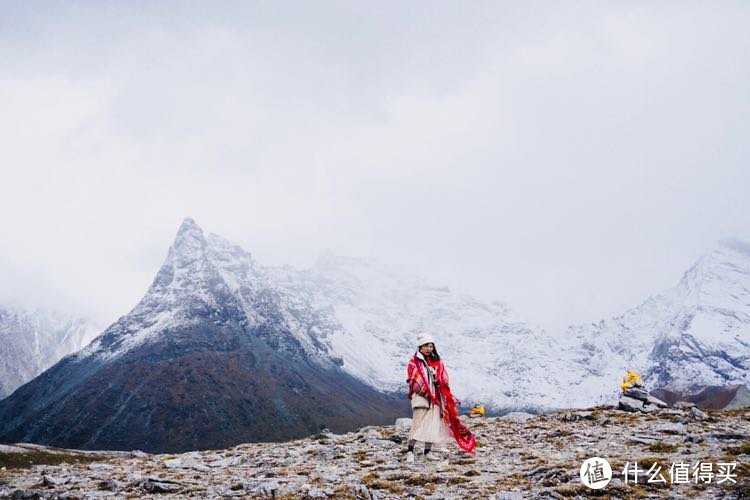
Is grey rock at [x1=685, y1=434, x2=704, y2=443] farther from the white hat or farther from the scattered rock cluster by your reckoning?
the scattered rock cluster

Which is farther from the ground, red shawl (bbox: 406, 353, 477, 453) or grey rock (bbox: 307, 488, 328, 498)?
red shawl (bbox: 406, 353, 477, 453)

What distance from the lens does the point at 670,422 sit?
22375 mm

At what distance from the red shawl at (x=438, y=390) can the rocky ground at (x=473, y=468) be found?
90cm

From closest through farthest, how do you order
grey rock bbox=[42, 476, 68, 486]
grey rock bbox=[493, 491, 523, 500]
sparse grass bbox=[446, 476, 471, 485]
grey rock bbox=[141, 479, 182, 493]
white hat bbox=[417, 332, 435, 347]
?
grey rock bbox=[493, 491, 523, 500], sparse grass bbox=[446, 476, 471, 485], grey rock bbox=[141, 479, 182, 493], grey rock bbox=[42, 476, 68, 486], white hat bbox=[417, 332, 435, 347]

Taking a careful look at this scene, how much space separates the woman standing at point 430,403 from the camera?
1756 centimetres

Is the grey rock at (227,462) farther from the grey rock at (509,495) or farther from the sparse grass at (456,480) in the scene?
the grey rock at (509,495)

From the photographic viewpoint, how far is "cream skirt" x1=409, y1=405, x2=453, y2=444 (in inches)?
693

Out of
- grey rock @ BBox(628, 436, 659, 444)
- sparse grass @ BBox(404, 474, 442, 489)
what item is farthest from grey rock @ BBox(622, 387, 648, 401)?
sparse grass @ BBox(404, 474, 442, 489)

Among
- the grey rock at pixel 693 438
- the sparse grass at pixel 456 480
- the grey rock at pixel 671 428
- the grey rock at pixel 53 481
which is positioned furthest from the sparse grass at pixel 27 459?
the grey rock at pixel 693 438

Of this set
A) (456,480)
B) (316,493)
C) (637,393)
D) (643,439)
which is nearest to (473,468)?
(456,480)

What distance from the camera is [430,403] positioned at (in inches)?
690

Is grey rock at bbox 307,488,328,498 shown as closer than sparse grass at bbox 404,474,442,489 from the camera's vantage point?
Yes

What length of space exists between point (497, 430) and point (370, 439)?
616cm

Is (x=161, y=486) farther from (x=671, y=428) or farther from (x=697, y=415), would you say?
(x=697, y=415)
